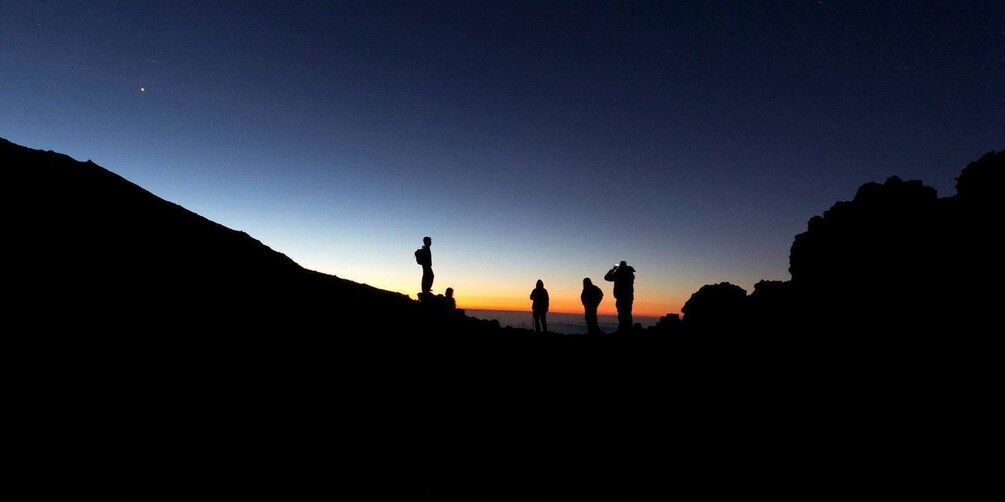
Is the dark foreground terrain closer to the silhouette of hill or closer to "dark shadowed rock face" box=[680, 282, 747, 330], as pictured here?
the silhouette of hill

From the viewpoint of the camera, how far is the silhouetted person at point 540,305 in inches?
826

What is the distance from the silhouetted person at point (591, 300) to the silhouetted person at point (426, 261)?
6.99 metres

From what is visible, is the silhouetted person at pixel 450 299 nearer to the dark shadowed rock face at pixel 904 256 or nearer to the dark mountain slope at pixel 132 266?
the dark mountain slope at pixel 132 266

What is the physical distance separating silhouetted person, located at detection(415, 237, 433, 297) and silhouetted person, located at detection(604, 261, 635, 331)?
802 centimetres

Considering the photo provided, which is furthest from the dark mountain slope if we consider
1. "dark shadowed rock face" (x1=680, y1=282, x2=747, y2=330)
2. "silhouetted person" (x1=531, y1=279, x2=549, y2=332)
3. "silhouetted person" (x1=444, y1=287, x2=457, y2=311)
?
"dark shadowed rock face" (x1=680, y1=282, x2=747, y2=330)

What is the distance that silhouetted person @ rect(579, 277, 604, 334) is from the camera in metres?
19.7

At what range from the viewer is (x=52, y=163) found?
1222 cm

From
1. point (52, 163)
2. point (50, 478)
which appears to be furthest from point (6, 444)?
point (52, 163)

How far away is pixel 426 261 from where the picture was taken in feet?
58.8

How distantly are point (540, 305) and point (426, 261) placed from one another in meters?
6.26

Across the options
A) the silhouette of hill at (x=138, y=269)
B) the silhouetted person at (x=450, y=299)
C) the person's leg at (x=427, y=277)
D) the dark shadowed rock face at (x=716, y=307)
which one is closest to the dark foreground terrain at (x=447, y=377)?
the silhouette of hill at (x=138, y=269)

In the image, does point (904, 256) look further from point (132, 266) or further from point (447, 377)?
point (132, 266)

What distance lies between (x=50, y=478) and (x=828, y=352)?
15.3 meters


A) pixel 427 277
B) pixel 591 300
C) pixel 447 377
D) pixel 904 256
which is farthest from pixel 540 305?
pixel 904 256
